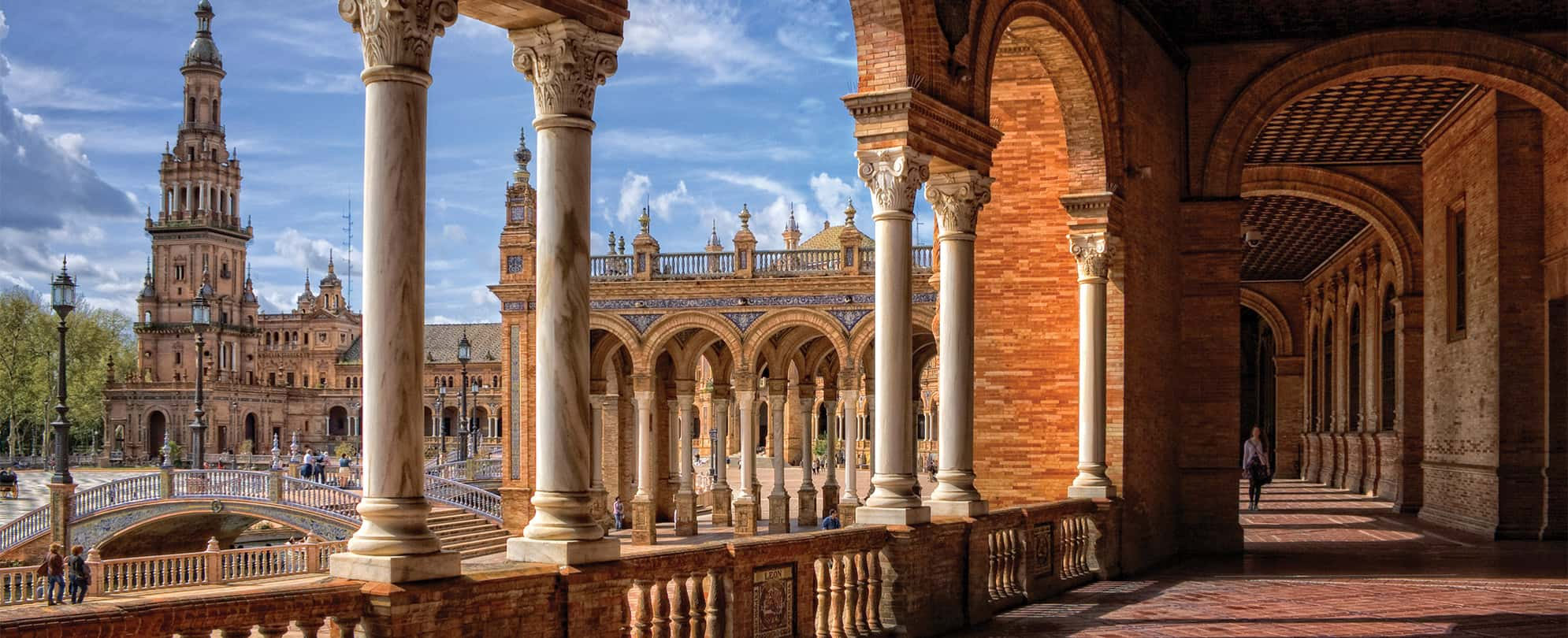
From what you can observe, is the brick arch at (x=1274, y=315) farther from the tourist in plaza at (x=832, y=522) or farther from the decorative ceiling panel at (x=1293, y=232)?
the tourist in plaza at (x=832, y=522)

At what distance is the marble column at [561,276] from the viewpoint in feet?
22.9

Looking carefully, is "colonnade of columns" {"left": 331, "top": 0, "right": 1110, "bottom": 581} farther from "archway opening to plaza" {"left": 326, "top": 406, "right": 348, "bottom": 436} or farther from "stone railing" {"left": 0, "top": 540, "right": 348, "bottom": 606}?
"archway opening to plaza" {"left": 326, "top": 406, "right": 348, "bottom": 436}

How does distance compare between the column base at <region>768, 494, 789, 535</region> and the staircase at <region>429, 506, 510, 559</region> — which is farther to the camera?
the column base at <region>768, 494, 789, 535</region>

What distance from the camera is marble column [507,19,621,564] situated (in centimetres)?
698

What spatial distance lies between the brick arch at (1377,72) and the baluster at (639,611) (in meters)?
11.1

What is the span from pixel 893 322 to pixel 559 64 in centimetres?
362

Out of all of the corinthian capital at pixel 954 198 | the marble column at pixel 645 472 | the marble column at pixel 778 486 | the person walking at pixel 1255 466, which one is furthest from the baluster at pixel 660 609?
the marble column at pixel 778 486

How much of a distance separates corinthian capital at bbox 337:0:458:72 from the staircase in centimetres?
2878

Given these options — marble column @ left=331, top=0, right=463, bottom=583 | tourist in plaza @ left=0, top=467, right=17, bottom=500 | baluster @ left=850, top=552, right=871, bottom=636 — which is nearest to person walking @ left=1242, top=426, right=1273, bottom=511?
baluster @ left=850, top=552, right=871, bottom=636

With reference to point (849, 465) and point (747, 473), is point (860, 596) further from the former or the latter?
point (747, 473)

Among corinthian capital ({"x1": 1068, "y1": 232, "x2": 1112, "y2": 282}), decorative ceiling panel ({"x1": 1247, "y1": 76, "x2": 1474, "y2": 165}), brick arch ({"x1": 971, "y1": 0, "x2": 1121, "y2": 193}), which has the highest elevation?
decorative ceiling panel ({"x1": 1247, "y1": 76, "x2": 1474, "y2": 165})

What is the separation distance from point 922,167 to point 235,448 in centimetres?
8949

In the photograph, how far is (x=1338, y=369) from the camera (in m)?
33.0

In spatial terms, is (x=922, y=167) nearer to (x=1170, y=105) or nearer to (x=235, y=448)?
(x=1170, y=105)
